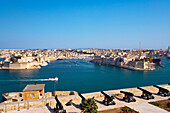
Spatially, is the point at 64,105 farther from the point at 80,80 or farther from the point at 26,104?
the point at 80,80

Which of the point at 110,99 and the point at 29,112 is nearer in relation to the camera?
the point at 29,112

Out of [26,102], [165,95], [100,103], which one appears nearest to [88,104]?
[100,103]

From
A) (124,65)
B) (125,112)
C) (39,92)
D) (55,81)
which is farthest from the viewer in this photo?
(124,65)

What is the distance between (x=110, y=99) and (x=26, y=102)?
133 inches

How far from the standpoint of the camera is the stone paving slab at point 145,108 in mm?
5918

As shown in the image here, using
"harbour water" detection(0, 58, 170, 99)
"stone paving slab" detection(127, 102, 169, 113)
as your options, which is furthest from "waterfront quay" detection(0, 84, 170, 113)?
"harbour water" detection(0, 58, 170, 99)

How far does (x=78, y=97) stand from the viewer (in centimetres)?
716

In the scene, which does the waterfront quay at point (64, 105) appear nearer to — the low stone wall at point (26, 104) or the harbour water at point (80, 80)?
the low stone wall at point (26, 104)

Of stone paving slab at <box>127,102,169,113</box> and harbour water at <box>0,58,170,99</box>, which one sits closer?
stone paving slab at <box>127,102,169,113</box>

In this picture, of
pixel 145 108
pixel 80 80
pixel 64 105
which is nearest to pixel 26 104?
pixel 64 105

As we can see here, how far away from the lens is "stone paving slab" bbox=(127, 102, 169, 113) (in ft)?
19.4

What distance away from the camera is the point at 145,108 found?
245 inches

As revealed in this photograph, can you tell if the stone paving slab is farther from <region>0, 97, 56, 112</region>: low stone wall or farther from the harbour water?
the harbour water

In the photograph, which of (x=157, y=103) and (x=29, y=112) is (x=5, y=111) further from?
(x=157, y=103)
